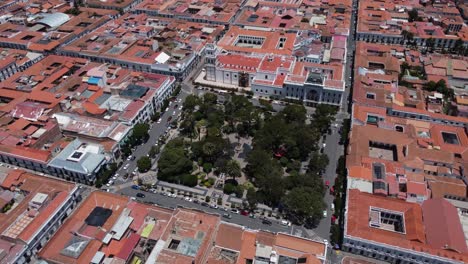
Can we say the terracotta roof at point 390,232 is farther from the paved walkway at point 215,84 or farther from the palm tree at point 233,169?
the paved walkway at point 215,84

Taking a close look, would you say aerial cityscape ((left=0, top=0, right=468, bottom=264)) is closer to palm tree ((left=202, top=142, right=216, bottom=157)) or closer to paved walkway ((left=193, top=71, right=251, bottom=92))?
palm tree ((left=202, top=142, right=216, bottom=157))

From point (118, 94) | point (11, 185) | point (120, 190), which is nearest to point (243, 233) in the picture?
point (120, 190)

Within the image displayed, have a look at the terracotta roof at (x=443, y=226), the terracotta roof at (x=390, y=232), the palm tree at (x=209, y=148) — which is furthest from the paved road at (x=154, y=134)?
the terracotta roof at (x=443, y=226)

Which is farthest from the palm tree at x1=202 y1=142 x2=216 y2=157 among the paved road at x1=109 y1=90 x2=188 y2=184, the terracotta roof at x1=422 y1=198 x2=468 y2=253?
the terracotta roof at x1=422 y1=198 x2=468 y2=253

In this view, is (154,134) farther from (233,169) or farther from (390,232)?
(390,232)

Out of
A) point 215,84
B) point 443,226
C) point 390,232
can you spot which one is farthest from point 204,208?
point 215,84

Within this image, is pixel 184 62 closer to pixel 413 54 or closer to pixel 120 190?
pixel 120 190
